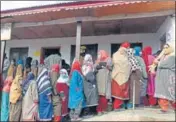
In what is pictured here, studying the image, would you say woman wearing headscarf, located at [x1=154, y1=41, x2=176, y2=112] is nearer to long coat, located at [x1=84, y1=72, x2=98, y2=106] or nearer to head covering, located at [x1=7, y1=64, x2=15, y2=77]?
long coat, located at [x1=84, y1=72, x2=98, y2=106]

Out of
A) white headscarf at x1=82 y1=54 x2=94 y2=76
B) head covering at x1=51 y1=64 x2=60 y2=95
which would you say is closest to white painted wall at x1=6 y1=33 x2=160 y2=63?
white headscarf at x1=82 y1=54 x2=94 y2=76

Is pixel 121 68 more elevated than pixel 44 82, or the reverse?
pixel 121 68

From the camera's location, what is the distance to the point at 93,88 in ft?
22.7

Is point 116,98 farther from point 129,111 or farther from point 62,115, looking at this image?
point 62,115

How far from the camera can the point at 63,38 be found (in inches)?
427

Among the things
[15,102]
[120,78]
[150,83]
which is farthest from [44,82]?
[150,83]

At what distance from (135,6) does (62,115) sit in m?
3.14

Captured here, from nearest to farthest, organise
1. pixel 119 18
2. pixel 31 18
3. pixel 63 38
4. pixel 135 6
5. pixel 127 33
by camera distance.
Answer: pixel 135 6
pixel 119 18
pixel 31 18
pixel 127 33
pixel 63 38

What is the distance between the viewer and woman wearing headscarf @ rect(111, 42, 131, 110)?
6.85 meters

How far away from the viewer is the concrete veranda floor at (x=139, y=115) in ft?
19.8

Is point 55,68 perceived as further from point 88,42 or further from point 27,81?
point 88,42

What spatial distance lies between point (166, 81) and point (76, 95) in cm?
203

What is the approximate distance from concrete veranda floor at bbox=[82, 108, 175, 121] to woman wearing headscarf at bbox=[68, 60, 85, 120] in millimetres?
383

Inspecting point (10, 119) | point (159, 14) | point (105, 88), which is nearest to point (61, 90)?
point (105, 88)
